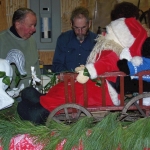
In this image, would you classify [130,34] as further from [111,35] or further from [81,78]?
[81,78]

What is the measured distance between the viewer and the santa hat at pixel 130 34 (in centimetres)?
170

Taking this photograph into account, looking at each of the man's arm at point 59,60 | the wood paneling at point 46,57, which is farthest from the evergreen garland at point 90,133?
the wood paneling at point 46,57

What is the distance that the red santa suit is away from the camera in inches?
66.9

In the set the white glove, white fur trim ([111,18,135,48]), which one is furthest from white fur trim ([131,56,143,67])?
the white glove

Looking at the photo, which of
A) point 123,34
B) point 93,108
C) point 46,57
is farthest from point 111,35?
point 46,57

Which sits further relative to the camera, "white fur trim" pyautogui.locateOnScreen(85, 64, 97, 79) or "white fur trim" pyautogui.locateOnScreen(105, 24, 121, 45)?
"white fur trim" pyautogui.locateOnScreen(105, 24, 121, 45)

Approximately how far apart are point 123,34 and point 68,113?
1.58ft

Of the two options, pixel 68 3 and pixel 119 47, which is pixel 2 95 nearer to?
pixel 119 47

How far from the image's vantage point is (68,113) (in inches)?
67.1

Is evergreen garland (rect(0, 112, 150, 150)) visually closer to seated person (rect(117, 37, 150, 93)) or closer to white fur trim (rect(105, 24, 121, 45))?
seated person (rect(117, 37, 150, 93))

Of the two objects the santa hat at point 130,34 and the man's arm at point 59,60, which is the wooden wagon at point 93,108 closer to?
the santa hat at point 130,34

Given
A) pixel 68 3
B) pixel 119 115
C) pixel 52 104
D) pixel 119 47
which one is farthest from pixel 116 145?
pixel 68 3

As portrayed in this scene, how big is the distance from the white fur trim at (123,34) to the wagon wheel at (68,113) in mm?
403

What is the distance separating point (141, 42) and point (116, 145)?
55 centimetres
